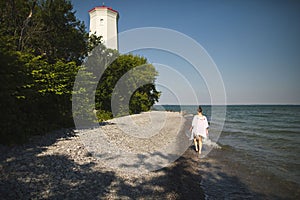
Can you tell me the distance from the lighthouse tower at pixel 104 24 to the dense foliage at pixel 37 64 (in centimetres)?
1625

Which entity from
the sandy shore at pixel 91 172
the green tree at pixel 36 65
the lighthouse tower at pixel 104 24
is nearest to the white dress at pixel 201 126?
the sandy shore at pixel 91 172

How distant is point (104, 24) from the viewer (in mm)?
37500

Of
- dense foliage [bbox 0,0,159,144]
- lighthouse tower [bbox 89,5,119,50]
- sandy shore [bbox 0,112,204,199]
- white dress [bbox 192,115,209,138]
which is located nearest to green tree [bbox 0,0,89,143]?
dense foliage [bbox 0,0,159,144]

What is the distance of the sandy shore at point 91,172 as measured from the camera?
5.48m

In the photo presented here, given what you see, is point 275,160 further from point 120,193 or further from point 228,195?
point 120,193

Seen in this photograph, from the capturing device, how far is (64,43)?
16.5 metres

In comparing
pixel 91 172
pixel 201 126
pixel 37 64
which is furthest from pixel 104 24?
pixel 91 172

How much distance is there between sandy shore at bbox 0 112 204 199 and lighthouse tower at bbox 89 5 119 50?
31001 millimetres

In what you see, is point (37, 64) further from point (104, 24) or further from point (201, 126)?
point (104, 24)

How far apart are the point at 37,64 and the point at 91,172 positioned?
7.42 m

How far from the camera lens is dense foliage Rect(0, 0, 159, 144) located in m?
8.55

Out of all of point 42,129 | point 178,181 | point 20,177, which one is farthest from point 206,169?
point 42,129

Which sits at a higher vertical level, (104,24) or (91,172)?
(104,24)

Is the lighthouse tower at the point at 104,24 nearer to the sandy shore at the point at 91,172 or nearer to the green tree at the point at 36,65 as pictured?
the green tree at the point at 36,65
